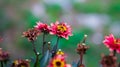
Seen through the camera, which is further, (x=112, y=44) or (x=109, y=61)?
Answer: (x=112, y=44)

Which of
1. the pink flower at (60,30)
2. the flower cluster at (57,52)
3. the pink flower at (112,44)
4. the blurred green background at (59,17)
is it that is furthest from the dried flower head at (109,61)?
the blurred green background at (59,17)

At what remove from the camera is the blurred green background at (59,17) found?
1.48 metres

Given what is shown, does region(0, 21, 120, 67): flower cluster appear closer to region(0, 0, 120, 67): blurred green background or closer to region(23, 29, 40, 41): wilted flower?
region(23, 29, 40, 41): wilted flower

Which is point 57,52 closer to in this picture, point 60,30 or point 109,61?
point 60,30

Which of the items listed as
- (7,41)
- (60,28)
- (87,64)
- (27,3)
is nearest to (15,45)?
(7,41)

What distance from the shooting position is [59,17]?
1.50m

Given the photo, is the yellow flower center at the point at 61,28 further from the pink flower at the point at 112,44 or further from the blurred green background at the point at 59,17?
the blurred green background at the point at 59,17

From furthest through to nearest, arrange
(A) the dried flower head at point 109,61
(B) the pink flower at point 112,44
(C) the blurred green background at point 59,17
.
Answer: (C) the blurred green background at point 59,17
(B) the pink flower at point 112,44
(A) the dried flower head at point 109,61

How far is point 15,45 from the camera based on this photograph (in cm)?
151

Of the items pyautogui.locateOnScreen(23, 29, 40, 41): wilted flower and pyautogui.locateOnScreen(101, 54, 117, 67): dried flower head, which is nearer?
pyautogui.locateOnScreen(101, 54, 117, 67): dried flower head

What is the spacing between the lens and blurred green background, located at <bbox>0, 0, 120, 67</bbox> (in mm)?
1483

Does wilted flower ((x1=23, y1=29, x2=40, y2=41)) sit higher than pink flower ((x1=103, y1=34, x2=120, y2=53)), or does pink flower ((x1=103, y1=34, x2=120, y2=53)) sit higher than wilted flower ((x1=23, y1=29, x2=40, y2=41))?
wilted flower ((x1=23, y1=29, x2=40, y2=41))

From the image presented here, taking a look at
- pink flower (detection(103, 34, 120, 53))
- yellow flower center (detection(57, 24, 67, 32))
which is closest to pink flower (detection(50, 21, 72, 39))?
yellow flower center (detection(57, 24, 67, 32))

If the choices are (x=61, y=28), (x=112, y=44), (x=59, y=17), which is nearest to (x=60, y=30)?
(x=61, y=28)
